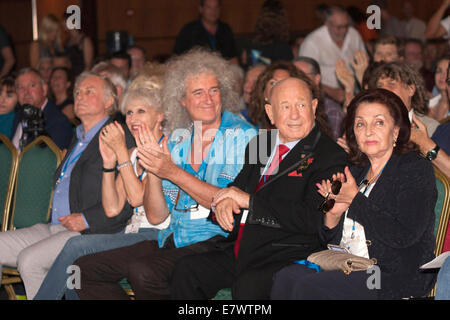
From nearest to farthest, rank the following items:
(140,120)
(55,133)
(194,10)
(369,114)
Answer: (369,114), (140,120), (55,133), (194,10)

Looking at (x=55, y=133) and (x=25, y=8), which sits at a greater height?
(x=25, y=8)

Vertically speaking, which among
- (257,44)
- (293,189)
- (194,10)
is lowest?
(293,189)

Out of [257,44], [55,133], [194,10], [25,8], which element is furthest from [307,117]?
[25,8]

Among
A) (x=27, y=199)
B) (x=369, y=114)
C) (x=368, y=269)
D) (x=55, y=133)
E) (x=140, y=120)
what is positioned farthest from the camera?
(x=55, y=133)

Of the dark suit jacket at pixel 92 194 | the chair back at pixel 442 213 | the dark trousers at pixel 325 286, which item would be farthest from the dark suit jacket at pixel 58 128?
the chair back at pixel 442 213

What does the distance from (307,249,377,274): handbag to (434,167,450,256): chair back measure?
41 cm

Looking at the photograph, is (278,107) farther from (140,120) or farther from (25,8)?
(25,8)

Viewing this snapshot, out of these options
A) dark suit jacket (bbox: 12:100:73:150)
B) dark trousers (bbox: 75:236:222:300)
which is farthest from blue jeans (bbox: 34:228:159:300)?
dark suit jacket (bbox: 12:100:73:150)

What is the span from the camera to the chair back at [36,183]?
3713 mm

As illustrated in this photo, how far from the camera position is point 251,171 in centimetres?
287

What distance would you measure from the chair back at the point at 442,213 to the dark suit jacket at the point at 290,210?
44 cm

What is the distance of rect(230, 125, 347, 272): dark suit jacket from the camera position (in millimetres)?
2572

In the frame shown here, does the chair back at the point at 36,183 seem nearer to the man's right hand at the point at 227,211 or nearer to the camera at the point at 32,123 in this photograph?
the camera at the point at 32,123
